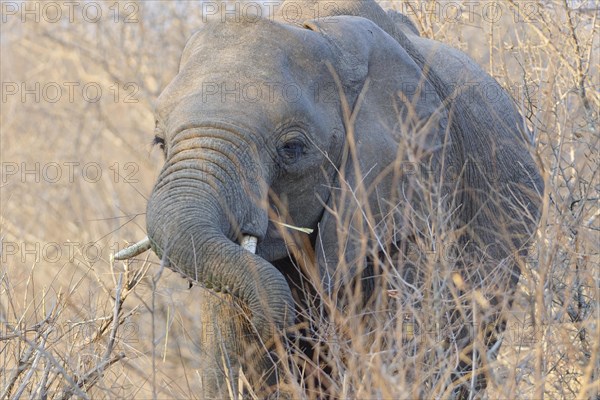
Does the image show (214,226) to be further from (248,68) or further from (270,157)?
(248,68)

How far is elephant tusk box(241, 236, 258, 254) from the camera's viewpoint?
432cm

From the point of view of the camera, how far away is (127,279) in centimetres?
450

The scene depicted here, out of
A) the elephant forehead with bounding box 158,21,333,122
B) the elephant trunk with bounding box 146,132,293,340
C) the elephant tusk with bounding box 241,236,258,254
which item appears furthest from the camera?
the elephant forehead with bounding box 158,21,333,122

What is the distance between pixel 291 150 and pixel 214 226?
65cm

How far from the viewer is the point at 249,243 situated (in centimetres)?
436

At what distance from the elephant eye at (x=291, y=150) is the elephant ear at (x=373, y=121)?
0.67ft

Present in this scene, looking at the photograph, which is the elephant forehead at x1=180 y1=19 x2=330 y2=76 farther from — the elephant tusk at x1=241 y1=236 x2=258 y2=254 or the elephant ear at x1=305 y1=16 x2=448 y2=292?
the elephant tusk at x1=241 y1=236 x2=258 y2=254

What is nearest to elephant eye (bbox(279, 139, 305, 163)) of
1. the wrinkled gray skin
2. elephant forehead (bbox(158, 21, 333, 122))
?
the wrinkled gray skin

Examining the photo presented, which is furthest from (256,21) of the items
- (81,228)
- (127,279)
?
(81,228)

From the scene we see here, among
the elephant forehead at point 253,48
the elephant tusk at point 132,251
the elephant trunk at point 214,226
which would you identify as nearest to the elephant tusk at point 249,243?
the elephant trunk at point 214,226

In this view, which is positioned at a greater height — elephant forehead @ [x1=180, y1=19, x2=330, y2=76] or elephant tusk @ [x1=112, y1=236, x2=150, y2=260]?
elephant forehead @ [x1=180, y1=19, x2=330, y2=76]

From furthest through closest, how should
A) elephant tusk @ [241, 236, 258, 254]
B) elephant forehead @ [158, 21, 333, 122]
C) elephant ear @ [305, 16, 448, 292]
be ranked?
elephant ear @ [305, 16, 448, 292] < elephant forehead @ [158, 21, 333, 122] < elephant tusk @ [241, 236, 258, 254]

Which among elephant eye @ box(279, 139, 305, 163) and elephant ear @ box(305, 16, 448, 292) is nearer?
elephant eye @ box(279, 139, 305, 163)

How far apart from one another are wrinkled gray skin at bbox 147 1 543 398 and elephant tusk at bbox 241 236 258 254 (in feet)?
0.08
